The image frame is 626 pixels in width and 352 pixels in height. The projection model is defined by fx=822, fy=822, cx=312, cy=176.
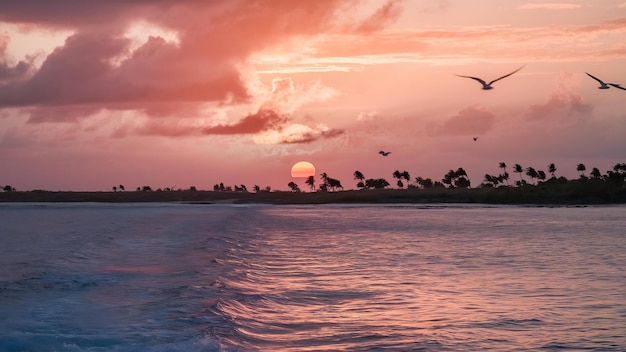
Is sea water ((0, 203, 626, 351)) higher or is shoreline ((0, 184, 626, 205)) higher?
shoreline ((0, 184, 626, 205))

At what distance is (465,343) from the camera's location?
14844mm

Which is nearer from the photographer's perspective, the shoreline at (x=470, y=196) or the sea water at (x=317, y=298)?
the sea water at (x=317, y=298)

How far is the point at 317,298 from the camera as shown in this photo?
20.9 m

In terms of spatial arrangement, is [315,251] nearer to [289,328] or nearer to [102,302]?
[102,302]

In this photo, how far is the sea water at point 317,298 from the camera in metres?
15.4

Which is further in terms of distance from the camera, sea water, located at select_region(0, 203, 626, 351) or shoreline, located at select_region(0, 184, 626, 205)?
shoreline, located at select_region(0, 184, 626, 205)

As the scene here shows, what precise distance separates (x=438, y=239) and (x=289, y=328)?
29.4 meters

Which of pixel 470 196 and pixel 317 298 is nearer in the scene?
pixel 317 298

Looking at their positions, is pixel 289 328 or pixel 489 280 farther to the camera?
pixel 489 280

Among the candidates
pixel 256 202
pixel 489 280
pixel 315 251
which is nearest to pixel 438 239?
pixel 315 251

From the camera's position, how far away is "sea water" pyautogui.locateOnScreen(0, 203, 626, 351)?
15367 mm

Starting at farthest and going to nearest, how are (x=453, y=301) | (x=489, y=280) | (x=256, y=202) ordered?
(x=256, y=202), (x=489, y=280), (x=453, y=301)

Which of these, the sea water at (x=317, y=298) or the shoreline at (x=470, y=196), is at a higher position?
the shoreline at (x=470, y=196)

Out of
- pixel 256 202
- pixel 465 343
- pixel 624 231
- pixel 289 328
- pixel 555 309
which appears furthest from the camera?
pixel 256 202
